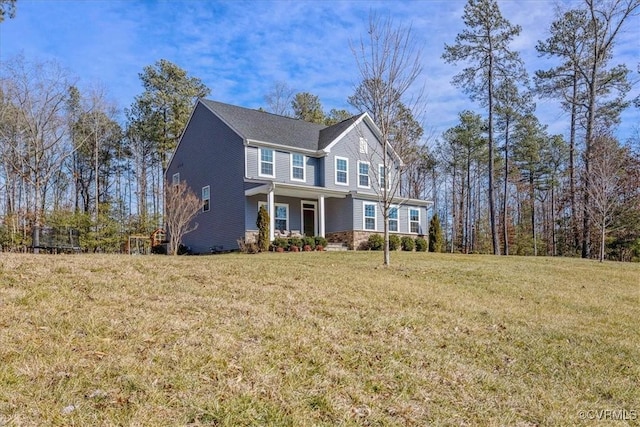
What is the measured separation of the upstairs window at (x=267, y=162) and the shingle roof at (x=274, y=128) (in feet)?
1.65

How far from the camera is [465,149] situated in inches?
1368

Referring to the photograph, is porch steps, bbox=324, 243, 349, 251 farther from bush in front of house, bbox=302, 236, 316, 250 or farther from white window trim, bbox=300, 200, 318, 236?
white window trim, bbox=300, 200, 318, 236

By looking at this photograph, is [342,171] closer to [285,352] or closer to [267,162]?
[267,162]

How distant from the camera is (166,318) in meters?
4.80

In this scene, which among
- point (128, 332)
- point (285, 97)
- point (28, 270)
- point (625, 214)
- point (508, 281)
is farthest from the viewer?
point (285, 97)

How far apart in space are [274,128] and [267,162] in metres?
2.86

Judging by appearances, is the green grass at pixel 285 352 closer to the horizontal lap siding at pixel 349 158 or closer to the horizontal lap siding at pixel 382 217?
the horizontal lap siding at pixel 382 217

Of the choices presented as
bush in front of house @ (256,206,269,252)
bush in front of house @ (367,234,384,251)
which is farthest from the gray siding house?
bush in front of house @ (367,234,384,251)

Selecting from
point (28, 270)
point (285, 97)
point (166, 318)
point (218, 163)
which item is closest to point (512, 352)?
point (166, 318)

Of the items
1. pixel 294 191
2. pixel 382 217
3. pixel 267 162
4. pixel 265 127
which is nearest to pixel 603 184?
pixel 382 217

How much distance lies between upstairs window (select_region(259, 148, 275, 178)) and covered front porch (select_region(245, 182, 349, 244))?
105cm

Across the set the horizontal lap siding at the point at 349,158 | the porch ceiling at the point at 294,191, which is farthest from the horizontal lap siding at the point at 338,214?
the horizontal lap siding at the point at 349,158

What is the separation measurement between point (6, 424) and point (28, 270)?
14.9ft

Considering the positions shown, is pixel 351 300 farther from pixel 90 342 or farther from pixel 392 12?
pixel 392 12
